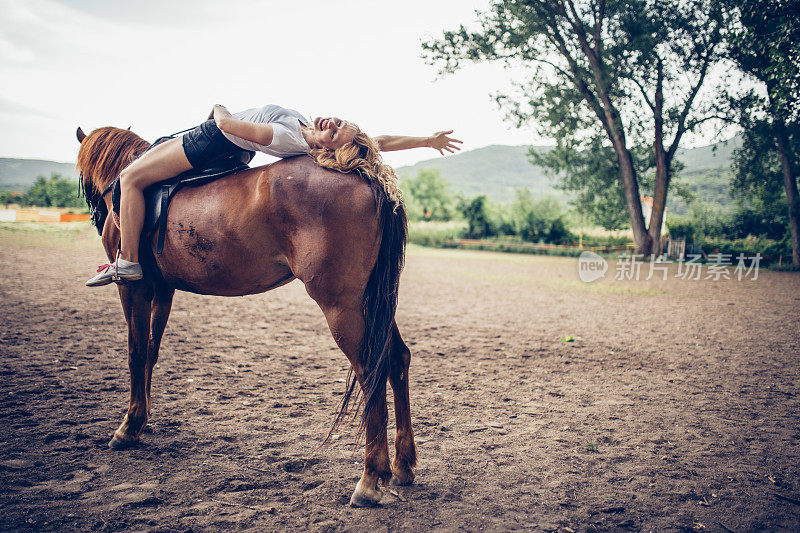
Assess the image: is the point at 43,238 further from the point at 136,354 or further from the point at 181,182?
the point at 181,182

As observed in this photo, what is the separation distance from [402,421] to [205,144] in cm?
222

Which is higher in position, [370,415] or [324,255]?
[324,255]

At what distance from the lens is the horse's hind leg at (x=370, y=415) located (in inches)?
107

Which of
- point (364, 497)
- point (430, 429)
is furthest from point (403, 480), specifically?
point (430, 429)

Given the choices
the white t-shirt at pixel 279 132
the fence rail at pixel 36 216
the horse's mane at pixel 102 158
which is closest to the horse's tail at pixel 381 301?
the white t-shirt at pixel 279 132

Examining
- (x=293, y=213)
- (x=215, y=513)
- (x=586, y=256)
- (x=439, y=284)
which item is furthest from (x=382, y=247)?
(x=586, y=256)

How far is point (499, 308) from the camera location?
10.7m

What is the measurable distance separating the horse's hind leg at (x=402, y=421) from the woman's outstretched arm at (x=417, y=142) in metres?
1.25

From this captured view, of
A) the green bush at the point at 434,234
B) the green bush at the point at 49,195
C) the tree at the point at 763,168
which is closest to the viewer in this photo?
the tree at the point at 763,168

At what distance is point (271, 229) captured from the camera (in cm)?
286

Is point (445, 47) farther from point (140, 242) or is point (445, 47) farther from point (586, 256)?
point (140, 242)

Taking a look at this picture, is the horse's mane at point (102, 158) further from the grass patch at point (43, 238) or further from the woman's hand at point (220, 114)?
the grass patch at point (43, 238)

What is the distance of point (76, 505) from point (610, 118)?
2151 cm

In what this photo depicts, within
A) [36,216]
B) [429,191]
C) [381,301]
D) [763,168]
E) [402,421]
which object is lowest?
[402,421]
